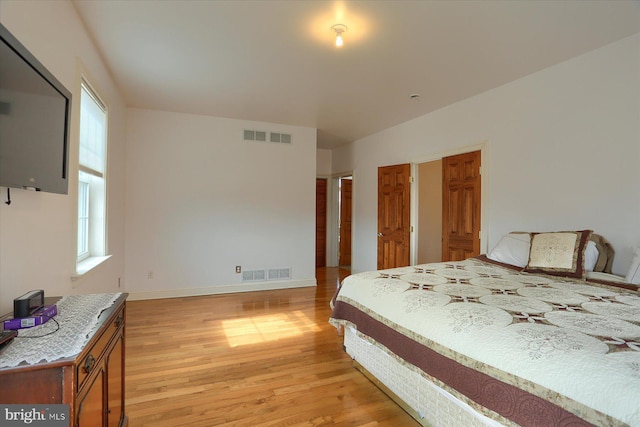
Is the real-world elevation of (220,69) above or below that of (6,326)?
above

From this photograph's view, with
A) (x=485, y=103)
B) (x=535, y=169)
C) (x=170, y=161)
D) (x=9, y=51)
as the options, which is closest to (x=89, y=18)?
(x=9, y=51)

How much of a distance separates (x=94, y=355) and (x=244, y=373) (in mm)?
1515

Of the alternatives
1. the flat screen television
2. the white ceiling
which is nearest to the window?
the white ceiling

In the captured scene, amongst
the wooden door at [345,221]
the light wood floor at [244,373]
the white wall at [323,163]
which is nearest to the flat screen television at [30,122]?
the light wood floor at [244,373]

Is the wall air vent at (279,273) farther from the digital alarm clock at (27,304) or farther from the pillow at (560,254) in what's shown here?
the digital alarm clock at (27,304)

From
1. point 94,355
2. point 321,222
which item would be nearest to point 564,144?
point 94,355

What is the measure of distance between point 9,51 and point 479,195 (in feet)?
13.0

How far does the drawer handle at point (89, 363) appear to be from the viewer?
99cm

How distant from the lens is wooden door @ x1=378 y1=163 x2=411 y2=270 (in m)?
4.69

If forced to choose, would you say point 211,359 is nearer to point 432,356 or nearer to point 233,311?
point 233,311

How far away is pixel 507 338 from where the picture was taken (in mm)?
1299

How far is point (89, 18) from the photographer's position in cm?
228

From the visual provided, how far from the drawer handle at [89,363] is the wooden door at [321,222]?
19.6 feet

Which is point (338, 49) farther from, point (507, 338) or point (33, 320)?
point (33, 320)
